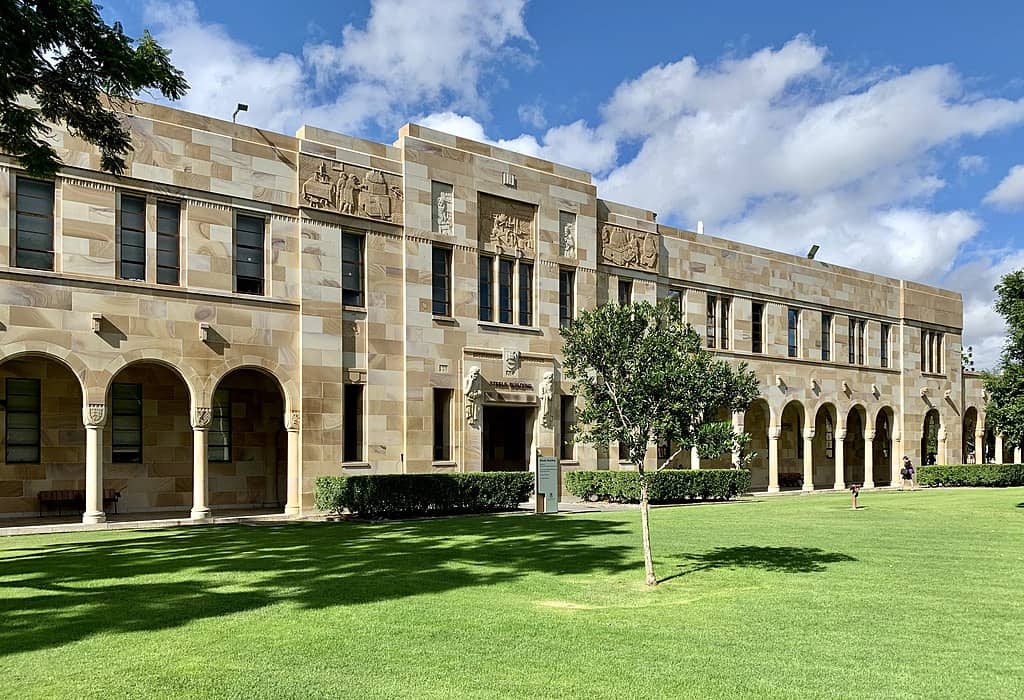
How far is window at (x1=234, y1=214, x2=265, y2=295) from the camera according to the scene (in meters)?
25.1

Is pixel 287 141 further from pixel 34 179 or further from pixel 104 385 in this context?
pixel 104 385

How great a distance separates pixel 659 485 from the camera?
31.2m

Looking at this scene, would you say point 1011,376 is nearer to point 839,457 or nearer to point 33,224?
point 839,457

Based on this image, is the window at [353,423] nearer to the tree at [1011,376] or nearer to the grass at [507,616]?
the grass at [507,616]

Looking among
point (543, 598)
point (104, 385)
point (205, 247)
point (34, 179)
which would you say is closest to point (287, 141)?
point (205, 247)

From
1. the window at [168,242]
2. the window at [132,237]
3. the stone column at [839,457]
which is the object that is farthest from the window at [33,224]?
the stone column at [839,457]

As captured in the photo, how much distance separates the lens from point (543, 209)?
3178 centimetres

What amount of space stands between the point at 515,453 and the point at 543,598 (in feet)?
67.7

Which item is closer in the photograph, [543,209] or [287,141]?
[287,141]

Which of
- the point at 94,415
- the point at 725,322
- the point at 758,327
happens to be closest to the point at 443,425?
the point at 94,415

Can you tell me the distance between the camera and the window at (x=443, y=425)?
94.8ft

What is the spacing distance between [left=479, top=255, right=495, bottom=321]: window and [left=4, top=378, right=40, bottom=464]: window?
14.0 meters

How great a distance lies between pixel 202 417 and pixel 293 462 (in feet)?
10.1

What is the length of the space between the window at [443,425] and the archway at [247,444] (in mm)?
4915
